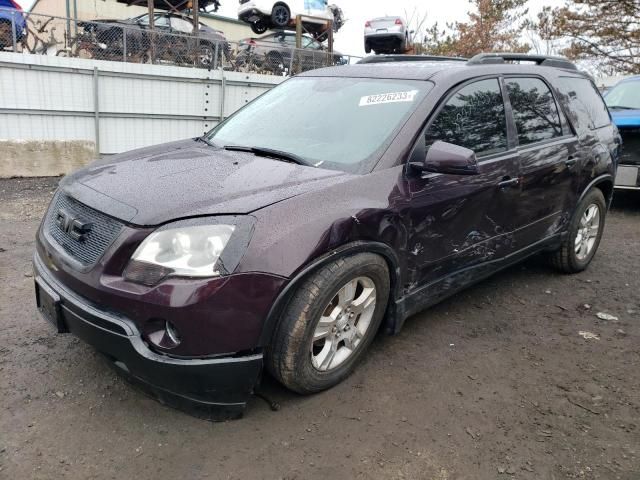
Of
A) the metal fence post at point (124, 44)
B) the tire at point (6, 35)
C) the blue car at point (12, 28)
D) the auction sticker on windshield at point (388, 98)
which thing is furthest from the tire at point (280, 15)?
the auction sticker on windshield at point (388, 98)

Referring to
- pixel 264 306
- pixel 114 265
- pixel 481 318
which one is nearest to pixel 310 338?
pixel 264 306

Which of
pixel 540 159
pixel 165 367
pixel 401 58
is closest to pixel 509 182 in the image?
pixel 540 159

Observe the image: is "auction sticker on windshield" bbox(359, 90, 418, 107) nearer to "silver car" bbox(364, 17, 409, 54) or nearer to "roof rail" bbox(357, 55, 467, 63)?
"roof rail" bbox(357, 55, 467, 63)

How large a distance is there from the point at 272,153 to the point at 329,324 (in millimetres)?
1039

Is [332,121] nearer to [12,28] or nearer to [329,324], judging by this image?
[329,324]

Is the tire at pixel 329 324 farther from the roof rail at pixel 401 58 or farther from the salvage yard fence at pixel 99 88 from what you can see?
the salvage yard fence at pixel 99 88

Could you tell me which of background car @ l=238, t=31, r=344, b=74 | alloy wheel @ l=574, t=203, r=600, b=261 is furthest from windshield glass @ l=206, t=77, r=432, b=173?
background car @ l=238, t=31, r=344, b=74

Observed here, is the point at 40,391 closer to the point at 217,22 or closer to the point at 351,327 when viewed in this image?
the point at 351,327

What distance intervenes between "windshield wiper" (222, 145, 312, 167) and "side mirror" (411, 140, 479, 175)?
650mm

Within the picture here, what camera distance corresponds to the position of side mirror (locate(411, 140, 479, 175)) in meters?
2.72

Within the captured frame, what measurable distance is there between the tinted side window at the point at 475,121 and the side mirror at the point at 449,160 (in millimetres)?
195

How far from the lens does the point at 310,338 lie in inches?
97.3

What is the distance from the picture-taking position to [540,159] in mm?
3727

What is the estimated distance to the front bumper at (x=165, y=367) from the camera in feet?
7.16
